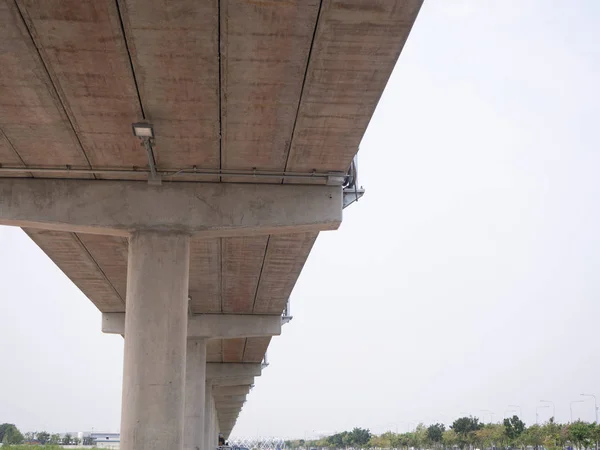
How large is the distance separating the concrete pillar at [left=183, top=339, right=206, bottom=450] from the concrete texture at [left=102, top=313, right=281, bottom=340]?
110cm

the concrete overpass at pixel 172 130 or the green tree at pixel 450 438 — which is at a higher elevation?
the green tree at pixel 450 438

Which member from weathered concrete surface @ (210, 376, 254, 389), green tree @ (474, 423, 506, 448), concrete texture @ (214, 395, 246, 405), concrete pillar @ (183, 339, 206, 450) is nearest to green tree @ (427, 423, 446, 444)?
green tree @ (474, 423, 506, 448)

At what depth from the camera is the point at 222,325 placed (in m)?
43.2

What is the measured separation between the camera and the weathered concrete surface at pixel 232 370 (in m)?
67.2

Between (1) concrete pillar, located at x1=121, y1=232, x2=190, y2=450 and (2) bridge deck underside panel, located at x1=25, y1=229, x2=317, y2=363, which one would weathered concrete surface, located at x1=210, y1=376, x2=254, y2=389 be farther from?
(1) concrete pillar, located at x1=121, y1=232, x2=190, y2=450

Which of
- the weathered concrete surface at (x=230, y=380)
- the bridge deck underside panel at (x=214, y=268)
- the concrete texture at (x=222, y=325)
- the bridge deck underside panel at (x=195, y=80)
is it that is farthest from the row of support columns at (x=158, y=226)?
the weathered concrete surface at (x=230, y=380)

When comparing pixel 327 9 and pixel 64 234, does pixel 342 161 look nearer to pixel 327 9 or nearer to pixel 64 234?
pixel 327 9

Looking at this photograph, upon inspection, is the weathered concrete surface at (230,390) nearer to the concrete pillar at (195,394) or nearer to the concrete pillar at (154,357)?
the concrete pillar at (195,394)

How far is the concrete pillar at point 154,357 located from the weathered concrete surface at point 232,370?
46.4 metres

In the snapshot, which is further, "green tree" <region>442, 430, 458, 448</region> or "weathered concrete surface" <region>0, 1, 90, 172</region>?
"green tree" <region>442, 430, 458, 448</region>

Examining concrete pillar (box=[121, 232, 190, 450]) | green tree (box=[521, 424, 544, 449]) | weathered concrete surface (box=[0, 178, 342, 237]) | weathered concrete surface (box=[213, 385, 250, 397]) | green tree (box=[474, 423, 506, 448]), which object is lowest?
concrete pillar (box=[121, 232, 190, 450])

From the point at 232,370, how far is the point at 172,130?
51830mm

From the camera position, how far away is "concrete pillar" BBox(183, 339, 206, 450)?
43022 millimetres

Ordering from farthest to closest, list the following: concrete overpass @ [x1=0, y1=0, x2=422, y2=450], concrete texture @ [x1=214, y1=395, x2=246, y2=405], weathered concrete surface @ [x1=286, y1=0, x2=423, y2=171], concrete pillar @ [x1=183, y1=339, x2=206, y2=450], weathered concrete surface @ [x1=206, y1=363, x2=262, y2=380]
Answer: concrete texture @ [x1=214, y1=395, x2=246, y2=405] < weathered concrete surface @ [x1=206, y1=363, x2=262, y2=380] < concrete pillar @ [x1=183, y1=339, x2=206, y2=450] < concrete overpass @ [x1=0, y1=0, x2=422, y2=450] < weathered concrete surface @ [x1=286, y1=0, x2=423, y2=171]
